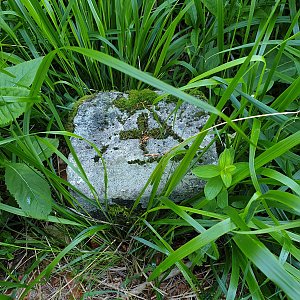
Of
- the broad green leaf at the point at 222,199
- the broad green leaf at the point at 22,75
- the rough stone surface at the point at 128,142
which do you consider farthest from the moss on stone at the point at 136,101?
the broad green leaf at the point at 222,199

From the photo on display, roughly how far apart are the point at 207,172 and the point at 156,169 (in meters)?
0.14

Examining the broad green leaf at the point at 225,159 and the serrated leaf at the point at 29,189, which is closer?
the broad green leaf at the point at 225,159

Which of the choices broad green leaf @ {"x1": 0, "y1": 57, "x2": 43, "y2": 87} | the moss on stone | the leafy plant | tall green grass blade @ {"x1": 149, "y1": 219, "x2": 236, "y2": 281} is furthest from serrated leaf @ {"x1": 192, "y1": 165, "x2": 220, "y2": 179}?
broad green leaf @ {"x1": 0, "y1": 57, "x2": 43, "y2": 87}

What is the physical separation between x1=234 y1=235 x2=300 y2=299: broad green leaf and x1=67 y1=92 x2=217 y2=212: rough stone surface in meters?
0.34

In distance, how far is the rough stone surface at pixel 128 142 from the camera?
1.35 m

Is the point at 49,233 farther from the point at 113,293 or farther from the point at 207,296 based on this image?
the point at 207,296

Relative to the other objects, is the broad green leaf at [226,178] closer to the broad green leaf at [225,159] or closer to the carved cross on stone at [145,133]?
the broad green leaf at [225,159]

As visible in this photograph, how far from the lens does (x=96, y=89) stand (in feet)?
5.33

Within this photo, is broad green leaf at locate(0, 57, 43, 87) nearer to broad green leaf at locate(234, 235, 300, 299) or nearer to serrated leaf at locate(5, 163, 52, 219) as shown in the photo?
serrated leaf at locate(5, 163, 52, 219)

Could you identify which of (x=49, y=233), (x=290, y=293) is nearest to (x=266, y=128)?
(x=290, y=293)

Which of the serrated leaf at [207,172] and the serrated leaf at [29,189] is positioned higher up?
the serrated leaf at [207,172]

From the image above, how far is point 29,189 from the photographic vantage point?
4.17ft

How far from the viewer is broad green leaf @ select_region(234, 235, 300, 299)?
2.87 ft

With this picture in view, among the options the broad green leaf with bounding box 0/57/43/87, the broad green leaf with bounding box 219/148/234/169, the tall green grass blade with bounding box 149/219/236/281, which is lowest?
the tall green grass blade with bounding box 149/219/236/281
